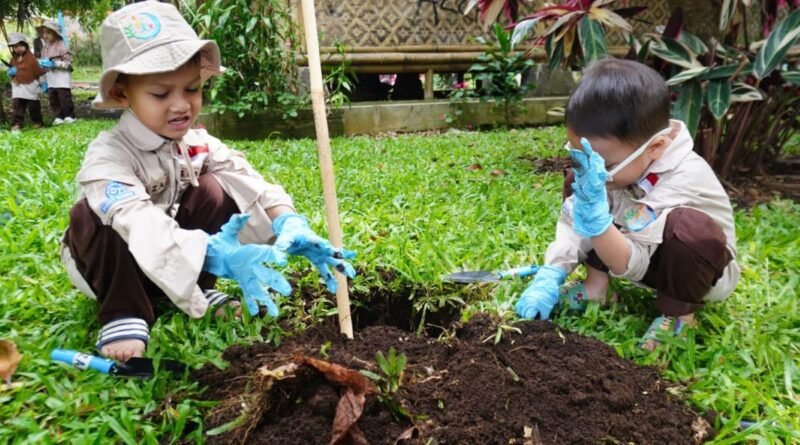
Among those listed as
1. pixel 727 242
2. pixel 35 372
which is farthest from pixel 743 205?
pixel 35 372

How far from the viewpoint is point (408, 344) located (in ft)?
5.50

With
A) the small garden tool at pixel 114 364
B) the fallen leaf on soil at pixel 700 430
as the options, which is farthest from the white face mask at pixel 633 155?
the small garden tool at pixel 114 364

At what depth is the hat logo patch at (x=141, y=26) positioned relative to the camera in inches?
64.4

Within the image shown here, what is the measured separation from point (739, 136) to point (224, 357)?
2.98 meters

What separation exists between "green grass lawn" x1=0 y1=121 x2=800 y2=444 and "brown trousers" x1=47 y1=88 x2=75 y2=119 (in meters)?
5.86

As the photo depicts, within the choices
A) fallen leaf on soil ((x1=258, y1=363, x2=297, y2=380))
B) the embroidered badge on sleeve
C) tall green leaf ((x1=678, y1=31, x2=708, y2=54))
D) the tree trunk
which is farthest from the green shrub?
fallen leaf on soil ((x1=258, y1=363, x2=297, y2=380))

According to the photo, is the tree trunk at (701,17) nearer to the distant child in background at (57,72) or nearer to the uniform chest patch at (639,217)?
the uniform chest patch at (639,217)

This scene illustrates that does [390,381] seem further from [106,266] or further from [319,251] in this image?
[106,266]

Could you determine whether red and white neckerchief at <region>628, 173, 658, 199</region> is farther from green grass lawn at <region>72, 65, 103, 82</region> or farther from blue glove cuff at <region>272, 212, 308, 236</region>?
green grass lawn at <region>72, 65, 103, 82</region>

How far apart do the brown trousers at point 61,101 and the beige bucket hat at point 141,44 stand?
27.3ft

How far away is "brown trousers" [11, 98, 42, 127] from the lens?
8.37m

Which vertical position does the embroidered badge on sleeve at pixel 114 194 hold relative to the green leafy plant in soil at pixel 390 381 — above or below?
above

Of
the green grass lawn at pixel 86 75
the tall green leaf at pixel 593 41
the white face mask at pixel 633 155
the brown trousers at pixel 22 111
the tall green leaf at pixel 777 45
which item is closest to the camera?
the white face mask at pixel 633 155

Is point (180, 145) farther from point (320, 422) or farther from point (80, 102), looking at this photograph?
point (80, 102)
